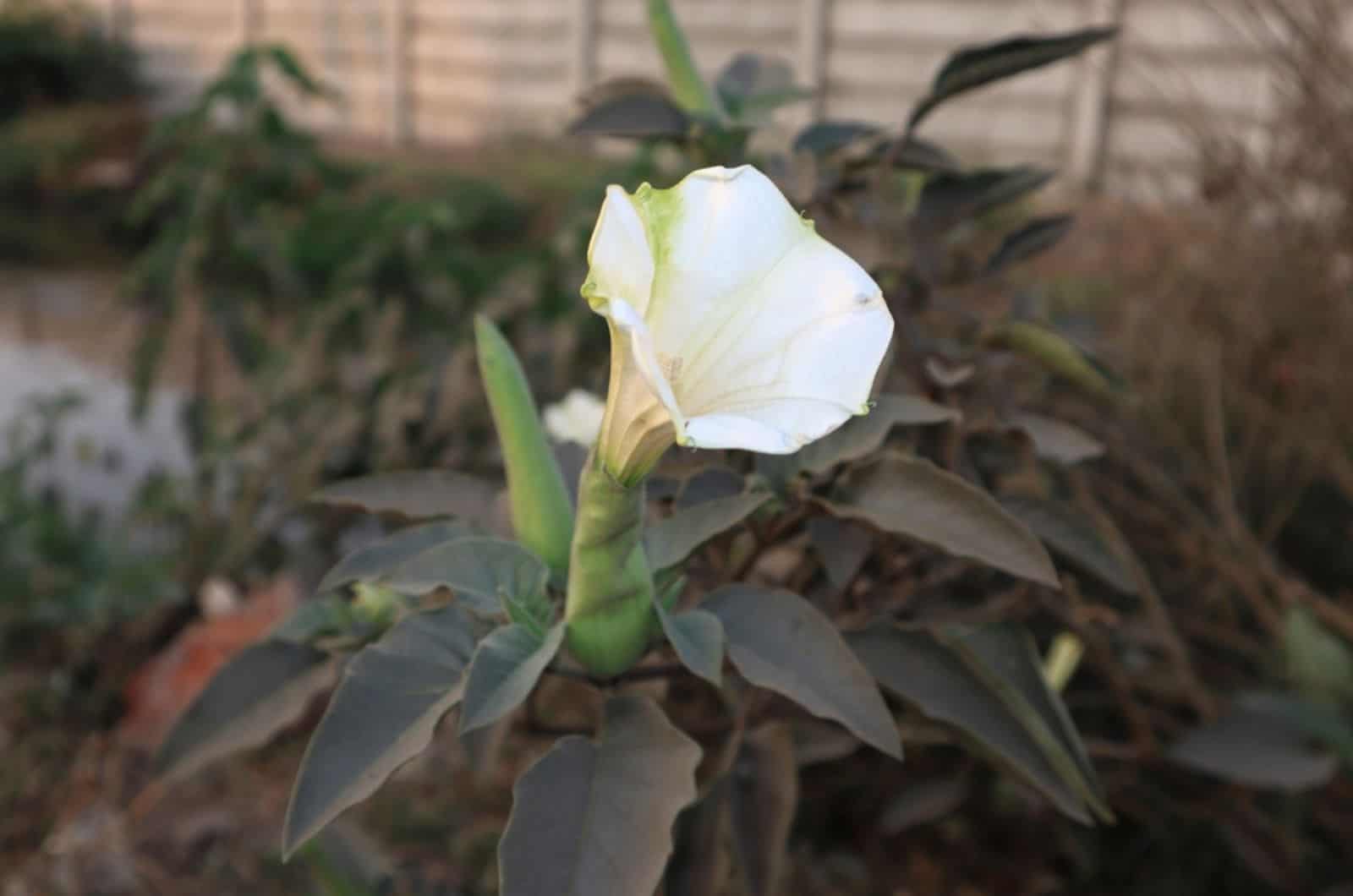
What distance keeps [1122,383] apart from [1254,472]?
95 cm

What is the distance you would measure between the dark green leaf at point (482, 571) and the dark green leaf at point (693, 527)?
6 cm

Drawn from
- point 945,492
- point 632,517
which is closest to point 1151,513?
point 945,492

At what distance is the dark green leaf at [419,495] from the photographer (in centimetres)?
84

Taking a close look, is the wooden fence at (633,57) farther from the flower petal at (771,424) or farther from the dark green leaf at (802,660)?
the flower petal at (771,424)

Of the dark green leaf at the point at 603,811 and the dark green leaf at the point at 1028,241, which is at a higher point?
the dark green leaf at the point at 1028,241

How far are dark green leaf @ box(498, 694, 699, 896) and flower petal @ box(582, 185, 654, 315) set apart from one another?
0.73 feet

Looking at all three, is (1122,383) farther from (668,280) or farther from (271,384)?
(271,384)

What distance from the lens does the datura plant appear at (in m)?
0.55

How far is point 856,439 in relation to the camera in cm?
Answer: 76

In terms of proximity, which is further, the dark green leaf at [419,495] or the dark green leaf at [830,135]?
the dark green leaf at [830,135]

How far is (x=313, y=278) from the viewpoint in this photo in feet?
10.4

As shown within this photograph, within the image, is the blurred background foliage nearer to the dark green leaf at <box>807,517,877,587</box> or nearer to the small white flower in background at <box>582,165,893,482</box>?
the dark green leaf at <box>807,517,877,587</box>

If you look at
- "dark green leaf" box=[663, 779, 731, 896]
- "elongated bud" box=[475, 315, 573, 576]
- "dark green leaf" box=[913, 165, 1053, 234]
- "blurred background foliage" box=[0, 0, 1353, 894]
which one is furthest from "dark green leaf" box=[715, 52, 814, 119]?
"dark green leaf" box=[663, 779, 731, 896]

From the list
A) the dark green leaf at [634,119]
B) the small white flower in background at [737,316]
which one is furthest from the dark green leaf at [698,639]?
the dark green leaf at [634,119]
